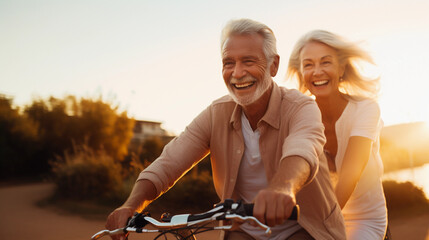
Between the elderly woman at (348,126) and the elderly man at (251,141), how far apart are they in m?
0.87

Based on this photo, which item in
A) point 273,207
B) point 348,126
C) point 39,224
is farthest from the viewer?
point 39,224

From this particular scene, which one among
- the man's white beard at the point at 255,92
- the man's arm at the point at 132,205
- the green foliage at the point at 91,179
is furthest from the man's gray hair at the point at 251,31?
the green foliage at the point at 91,179

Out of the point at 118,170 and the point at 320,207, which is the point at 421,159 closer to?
the point at 118,170

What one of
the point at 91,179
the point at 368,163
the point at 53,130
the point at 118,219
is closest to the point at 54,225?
the point at 91,179

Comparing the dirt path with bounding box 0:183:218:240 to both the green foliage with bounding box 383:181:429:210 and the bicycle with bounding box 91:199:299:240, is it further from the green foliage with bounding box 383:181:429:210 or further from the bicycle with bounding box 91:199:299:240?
the green foliage with bounding box 383:181:429:210

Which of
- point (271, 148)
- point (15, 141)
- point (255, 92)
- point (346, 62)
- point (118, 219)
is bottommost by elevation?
point (15, 141)

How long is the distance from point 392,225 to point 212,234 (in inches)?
178

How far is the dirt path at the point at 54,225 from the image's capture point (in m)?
9.16

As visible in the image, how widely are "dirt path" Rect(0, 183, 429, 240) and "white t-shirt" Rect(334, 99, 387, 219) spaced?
540 cm

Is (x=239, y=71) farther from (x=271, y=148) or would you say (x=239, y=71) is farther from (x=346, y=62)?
(x=346, y=62)

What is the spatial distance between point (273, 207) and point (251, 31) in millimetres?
Result: 1246

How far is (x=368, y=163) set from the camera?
354 cm

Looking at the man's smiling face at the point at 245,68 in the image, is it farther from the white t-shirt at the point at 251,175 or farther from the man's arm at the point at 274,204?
the man's arm at the point at 274,204

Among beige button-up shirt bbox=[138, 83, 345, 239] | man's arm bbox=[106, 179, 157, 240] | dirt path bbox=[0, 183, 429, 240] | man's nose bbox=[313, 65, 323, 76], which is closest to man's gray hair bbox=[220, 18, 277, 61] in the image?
beige button-up shirt bbox=[138, 83, 345, 239]
